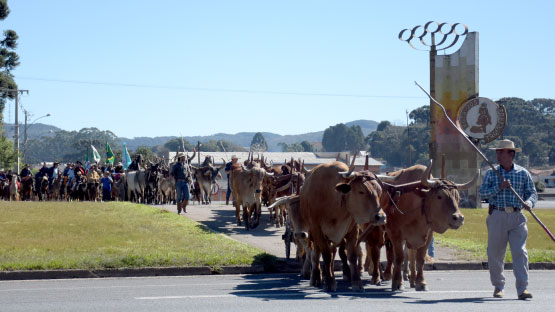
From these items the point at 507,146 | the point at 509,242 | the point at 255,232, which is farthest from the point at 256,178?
the point at 509,242

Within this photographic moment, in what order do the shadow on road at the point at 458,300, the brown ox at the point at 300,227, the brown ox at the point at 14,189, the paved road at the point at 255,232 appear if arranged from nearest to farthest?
the shadow on road at the point at 458,300
the brown ox at the point at 300,227
the paved road at the point at 255,232
the brown ox at the point at 14,189

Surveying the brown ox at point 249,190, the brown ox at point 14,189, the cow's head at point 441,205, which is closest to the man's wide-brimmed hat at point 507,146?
the cow's head at point 441,205

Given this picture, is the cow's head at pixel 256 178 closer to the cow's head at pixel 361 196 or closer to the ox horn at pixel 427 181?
the ox horn at pixel 427 181

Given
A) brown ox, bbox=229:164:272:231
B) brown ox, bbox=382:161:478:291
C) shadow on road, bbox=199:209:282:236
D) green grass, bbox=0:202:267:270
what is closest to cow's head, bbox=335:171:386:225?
brown ox, bbox=382:161:478:291

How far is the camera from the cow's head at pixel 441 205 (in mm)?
12148

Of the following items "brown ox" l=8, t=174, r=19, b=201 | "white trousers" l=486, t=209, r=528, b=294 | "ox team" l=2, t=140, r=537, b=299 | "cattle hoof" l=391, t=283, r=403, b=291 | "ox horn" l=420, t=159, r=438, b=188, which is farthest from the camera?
"brown ox" l=8, t=174, r=19, b=201

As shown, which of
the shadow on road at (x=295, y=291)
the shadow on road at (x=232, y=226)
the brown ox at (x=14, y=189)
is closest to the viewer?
the shadow on road at (x=295, y=291)

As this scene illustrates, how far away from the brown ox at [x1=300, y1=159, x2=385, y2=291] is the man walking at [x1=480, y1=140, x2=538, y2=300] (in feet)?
5.12

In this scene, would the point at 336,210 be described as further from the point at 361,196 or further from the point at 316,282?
the point at 316,282

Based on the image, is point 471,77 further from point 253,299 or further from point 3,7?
point 3,7

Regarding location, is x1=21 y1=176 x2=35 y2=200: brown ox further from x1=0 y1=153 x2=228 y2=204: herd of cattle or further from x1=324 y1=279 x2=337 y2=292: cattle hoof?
x1=324 y1=279 x2=337 y2=292: cattle hoof

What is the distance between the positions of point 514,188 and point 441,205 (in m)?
1.22

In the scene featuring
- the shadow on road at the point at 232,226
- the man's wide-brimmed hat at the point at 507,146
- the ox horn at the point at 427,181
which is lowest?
the shadow on road at the point at 232,226

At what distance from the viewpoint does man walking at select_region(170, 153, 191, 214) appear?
26234 mm
